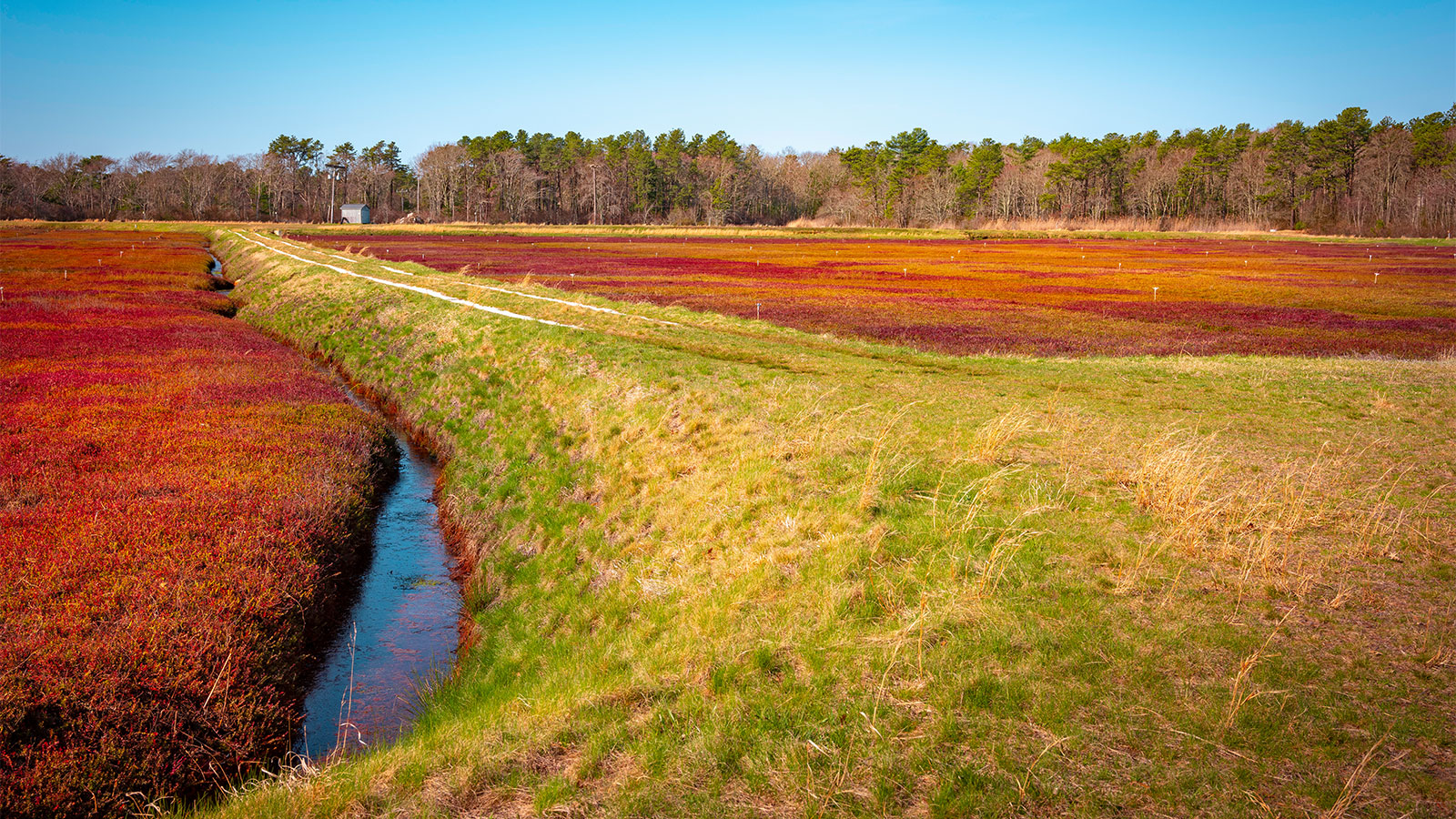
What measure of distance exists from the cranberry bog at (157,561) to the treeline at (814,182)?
154 m

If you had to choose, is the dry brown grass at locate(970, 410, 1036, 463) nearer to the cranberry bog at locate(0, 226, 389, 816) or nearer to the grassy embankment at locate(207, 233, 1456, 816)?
the grassy embankment at locate(207, 233, 1456, 816)

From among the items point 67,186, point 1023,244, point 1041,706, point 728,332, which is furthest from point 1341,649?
point 67,186

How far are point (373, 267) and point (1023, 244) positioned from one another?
86346 mm

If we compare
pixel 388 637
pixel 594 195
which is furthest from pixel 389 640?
pixel 594 195

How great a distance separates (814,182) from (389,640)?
191 metres

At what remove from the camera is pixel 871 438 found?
42.1 feet

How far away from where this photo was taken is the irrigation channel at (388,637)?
9.80m

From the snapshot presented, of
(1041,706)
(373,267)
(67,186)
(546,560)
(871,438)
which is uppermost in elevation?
(67,186)

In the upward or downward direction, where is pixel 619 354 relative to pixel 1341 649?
upward

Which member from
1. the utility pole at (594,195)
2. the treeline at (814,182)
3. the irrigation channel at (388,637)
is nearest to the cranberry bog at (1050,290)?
the irrigation channel at (388,637)

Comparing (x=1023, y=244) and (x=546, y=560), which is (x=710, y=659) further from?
(x=1023, y=244)

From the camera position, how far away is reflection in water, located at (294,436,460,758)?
9805mm

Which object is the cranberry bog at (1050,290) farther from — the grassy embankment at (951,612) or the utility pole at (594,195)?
the utility pole at (594,195)

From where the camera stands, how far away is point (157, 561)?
10930 mm
